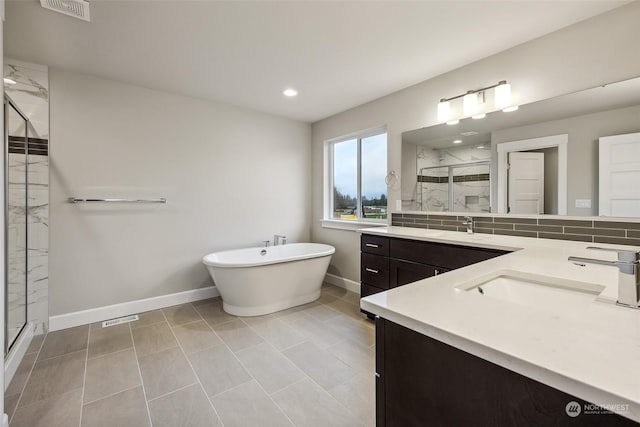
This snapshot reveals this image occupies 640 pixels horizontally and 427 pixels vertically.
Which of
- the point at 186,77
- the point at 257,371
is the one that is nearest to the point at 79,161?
the point at 186,77

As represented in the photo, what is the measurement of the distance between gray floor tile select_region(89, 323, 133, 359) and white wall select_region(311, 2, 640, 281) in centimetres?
286


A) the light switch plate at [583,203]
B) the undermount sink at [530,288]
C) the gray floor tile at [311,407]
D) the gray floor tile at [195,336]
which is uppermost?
the light switch plate at [583,203]

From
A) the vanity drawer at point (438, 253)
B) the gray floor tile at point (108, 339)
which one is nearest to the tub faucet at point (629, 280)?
the vanity drawer at point (438, 253)

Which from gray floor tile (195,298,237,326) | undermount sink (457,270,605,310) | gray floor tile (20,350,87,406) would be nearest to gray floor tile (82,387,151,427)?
gray floor tile (20,350,87,406)

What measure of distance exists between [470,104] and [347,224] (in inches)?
78.6

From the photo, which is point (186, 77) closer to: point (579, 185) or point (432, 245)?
point (432, 245)

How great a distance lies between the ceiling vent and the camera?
174cm

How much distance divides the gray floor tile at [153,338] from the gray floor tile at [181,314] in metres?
0.11

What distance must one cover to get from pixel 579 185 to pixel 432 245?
1045 millimetres

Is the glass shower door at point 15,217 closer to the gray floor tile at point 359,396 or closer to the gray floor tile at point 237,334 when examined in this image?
the gray floor tile at point 237,334

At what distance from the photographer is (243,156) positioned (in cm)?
372

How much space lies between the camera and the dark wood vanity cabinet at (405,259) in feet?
6.76

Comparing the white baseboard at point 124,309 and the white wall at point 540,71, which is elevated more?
the white wall at point 540,71

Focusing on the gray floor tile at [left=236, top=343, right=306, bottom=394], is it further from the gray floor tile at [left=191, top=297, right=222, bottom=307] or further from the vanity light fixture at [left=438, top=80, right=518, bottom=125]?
the vanity light fixture at [left=438, top=80, right=518, bottom=125]
